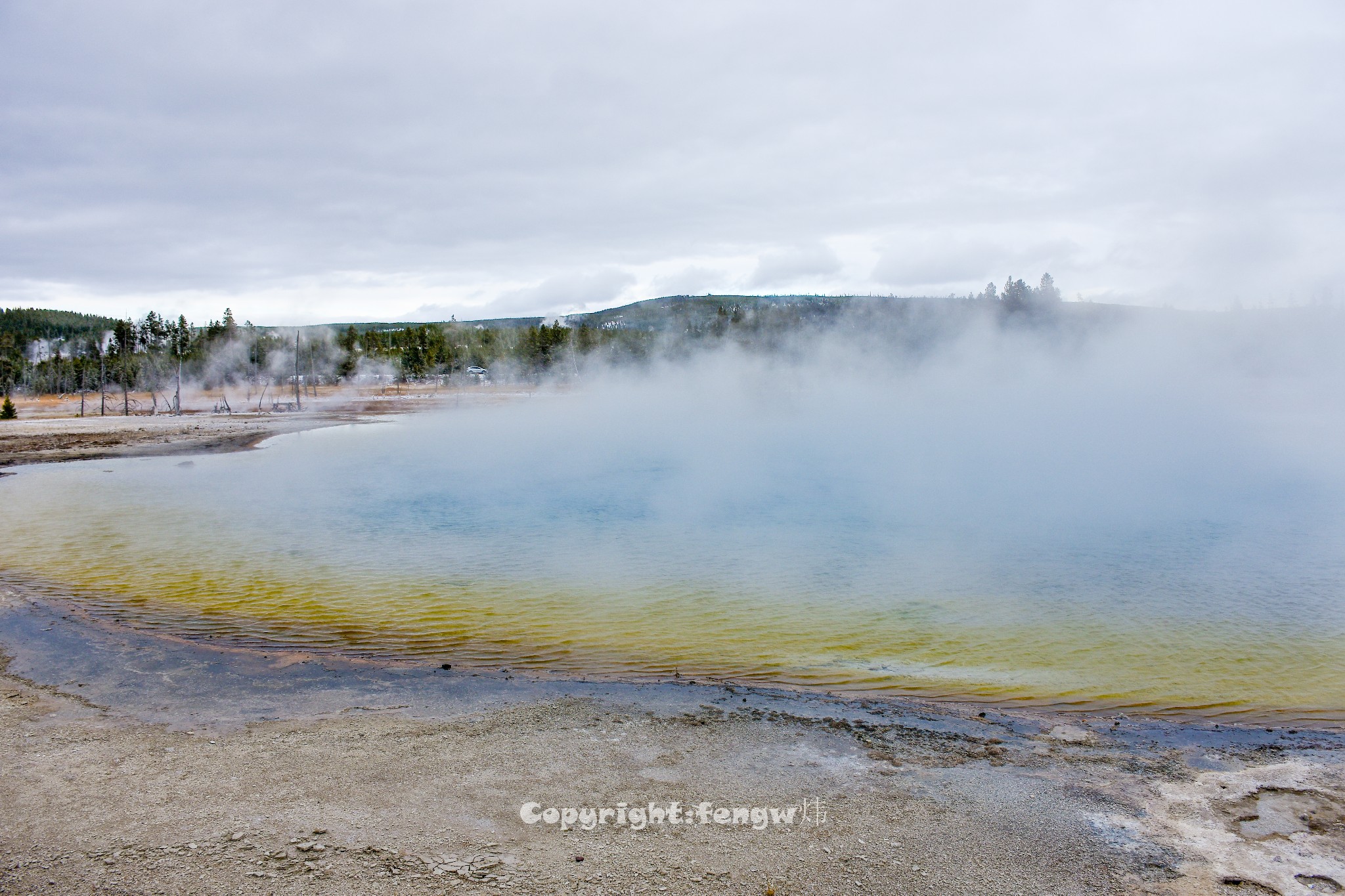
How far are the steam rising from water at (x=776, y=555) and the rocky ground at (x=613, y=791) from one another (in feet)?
3.10

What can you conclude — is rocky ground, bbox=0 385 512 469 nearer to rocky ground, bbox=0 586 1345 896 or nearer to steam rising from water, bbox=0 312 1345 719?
steam rising from water, bbox=0 312 1345 719

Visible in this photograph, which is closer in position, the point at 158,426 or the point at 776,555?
the point at 776,555

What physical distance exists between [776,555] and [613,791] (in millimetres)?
6688

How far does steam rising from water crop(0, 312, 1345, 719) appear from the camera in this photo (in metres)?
6.68

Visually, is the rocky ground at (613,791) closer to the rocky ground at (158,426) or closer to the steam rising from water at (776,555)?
the steam rising from water at (776,555)

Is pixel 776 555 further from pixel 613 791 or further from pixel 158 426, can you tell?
pixel 158 426

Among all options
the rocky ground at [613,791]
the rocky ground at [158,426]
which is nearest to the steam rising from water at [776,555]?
the rocky ground at [613,791]

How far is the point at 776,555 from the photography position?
10.6m

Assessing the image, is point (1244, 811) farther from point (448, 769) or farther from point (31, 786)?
point (31, 786)

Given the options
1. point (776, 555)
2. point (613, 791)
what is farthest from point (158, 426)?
point (613, 791)

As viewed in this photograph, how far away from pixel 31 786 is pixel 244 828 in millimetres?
1349

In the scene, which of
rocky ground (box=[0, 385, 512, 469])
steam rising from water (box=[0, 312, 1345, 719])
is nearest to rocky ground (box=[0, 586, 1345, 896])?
steam rising from water (box=[0, 312, 1345, 719])

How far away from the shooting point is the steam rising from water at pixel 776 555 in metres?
6.68

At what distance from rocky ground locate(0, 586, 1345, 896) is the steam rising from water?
95cm
